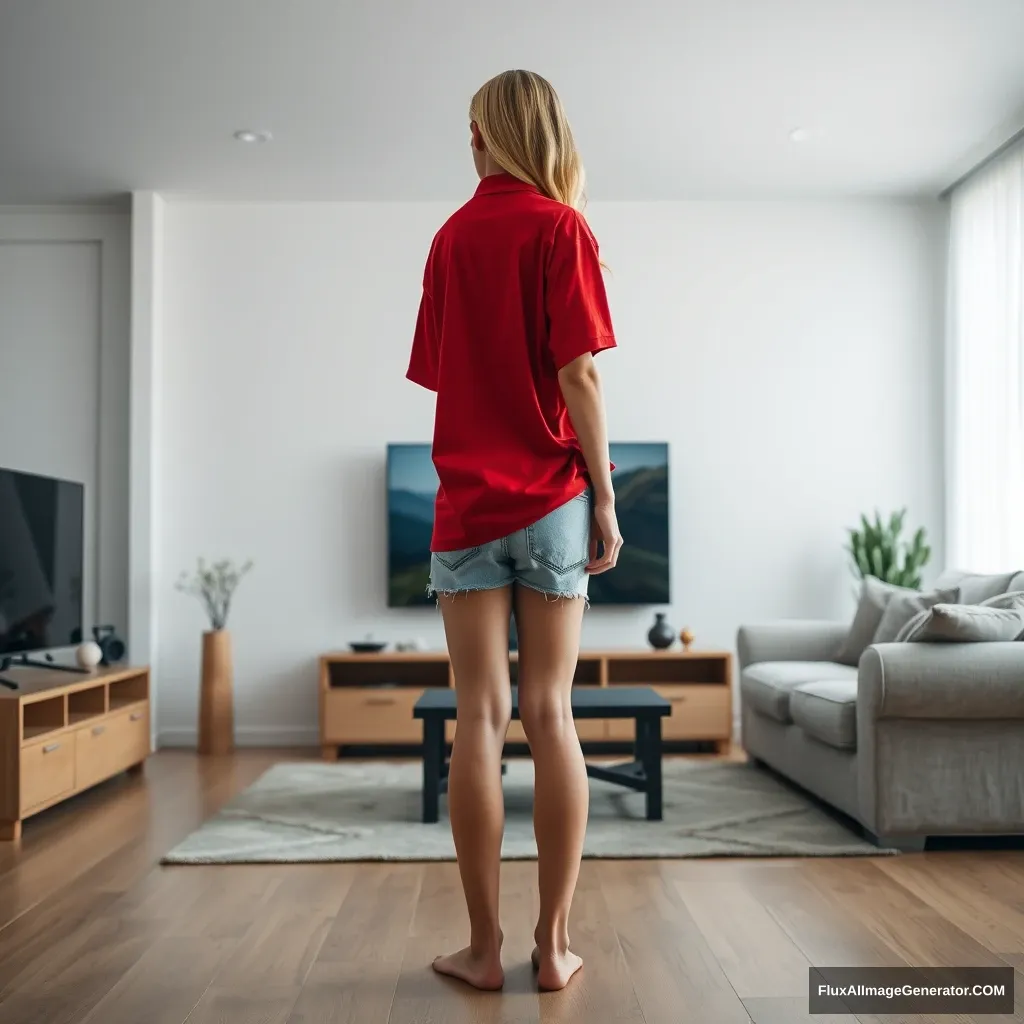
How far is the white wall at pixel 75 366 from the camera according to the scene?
545 centimetres

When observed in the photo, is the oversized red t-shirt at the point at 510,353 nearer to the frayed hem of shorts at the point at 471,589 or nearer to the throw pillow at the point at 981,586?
the frayed hem of shorts at the point at 471,589

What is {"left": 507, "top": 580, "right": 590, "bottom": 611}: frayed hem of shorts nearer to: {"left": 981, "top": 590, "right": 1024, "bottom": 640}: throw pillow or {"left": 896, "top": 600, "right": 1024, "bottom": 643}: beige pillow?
{"left": 896, "top": 600, "right": 1024, "bottom": 643}: beige pillow

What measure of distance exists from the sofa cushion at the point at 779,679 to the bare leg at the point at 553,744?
2002 mm

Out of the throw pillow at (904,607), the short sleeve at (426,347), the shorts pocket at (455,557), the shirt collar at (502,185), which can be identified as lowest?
the throw pillow at (904,607)

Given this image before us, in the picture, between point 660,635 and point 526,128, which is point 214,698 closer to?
point 660,635

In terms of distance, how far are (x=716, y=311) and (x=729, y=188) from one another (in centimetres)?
60

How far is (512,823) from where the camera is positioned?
3.47 m

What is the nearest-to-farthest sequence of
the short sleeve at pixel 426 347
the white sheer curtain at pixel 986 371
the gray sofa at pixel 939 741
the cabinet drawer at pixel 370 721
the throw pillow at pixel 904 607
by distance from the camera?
the short sleeve at pixel 426 347 → the gray sofa at pixel 939 741 → the throw pillow at pixel 904 607 → the white sheer curtain at pixel 986 371 → the cabinet drawer at pixel 370 721

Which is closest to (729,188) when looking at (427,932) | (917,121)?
(917,121)

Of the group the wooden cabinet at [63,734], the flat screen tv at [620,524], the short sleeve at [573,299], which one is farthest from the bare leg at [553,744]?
the flat screen tv at [620,524]

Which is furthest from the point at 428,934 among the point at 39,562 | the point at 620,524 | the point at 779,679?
the point at 620,524

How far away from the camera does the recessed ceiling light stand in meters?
4.64

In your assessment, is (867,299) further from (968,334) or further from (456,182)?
(456,182)

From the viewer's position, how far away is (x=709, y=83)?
4.21m
